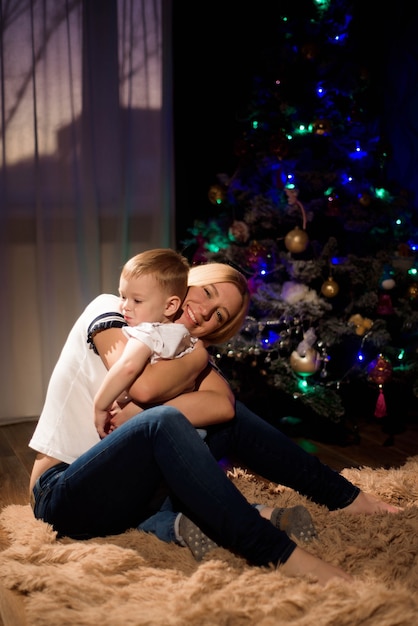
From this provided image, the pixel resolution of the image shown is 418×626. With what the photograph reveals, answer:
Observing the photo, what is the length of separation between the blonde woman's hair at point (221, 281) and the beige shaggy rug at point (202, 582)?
2.01 feet

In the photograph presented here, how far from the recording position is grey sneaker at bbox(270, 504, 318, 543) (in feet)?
6.28

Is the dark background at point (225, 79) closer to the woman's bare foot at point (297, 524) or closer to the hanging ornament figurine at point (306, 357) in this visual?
the hanging ornament figurine at point (306, 357)

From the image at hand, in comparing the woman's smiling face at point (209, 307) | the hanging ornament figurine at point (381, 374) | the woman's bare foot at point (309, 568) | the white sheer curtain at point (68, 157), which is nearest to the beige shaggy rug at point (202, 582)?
the woman's bare foot at point (309, 568)

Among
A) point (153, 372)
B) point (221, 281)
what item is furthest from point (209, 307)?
point (153, 372)

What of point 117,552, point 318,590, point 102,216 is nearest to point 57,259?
point 102,216

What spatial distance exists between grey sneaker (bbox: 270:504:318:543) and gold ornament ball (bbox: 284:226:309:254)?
168 centimetres

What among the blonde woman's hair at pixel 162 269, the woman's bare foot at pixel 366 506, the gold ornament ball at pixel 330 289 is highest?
the blonde woman's hair at pixel 162 269

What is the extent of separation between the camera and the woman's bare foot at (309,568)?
1634 mm

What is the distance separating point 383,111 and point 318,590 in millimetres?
3331

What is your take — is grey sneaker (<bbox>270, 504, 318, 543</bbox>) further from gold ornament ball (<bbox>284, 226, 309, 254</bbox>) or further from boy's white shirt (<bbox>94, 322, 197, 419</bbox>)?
gold ornament ball (<bbox>284, 226, 309, 254</bbox>)

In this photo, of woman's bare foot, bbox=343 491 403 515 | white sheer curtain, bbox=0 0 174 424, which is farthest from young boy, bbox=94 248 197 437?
white sheer curtain, bbox=0 0 174 424

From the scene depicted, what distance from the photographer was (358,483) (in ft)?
8.46

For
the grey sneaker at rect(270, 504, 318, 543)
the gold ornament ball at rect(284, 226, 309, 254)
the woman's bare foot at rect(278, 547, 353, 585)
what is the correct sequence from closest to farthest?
1. the woman's bare foot at rect(278, 547, 353, 585)
2. the grey sneaker at rect(270, 504, 318, 543)
3. the gold ornament ball at rect(284, 226, 309, 254)

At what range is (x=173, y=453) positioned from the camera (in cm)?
168
